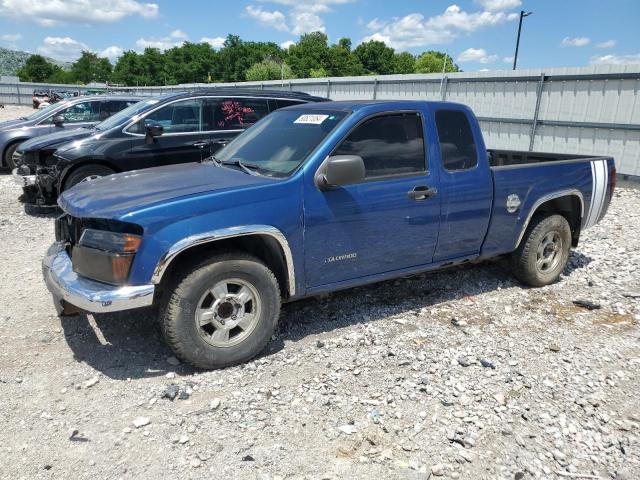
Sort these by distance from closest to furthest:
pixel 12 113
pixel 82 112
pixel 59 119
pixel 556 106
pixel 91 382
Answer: pixel 91 382 → pixel 59 119 → pixel 82 112 → pixel 556 106 → pixel 12 113

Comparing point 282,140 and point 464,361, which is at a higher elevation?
point 282,140

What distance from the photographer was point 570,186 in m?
5.04

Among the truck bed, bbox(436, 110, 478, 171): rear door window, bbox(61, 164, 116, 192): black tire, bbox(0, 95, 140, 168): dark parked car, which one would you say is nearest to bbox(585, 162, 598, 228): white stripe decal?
the truck bed

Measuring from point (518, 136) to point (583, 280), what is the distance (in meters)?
7.45

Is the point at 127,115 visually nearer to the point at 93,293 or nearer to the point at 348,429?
the point at 93,293

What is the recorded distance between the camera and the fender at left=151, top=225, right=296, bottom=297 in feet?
10.1

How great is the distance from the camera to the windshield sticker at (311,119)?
397 centimetres

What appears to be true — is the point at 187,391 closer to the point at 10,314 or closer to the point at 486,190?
the point at 10,314

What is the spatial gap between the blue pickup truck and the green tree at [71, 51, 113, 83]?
110 metres

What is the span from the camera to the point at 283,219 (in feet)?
11.3

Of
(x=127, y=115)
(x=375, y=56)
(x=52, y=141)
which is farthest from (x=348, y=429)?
(x=375, y=56)

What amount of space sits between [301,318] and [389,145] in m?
1.69

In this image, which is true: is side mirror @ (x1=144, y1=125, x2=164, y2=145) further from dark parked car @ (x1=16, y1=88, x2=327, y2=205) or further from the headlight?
the headlight

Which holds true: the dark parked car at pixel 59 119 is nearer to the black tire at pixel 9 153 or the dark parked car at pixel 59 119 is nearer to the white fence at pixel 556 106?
the black tire at pixel 9 153
